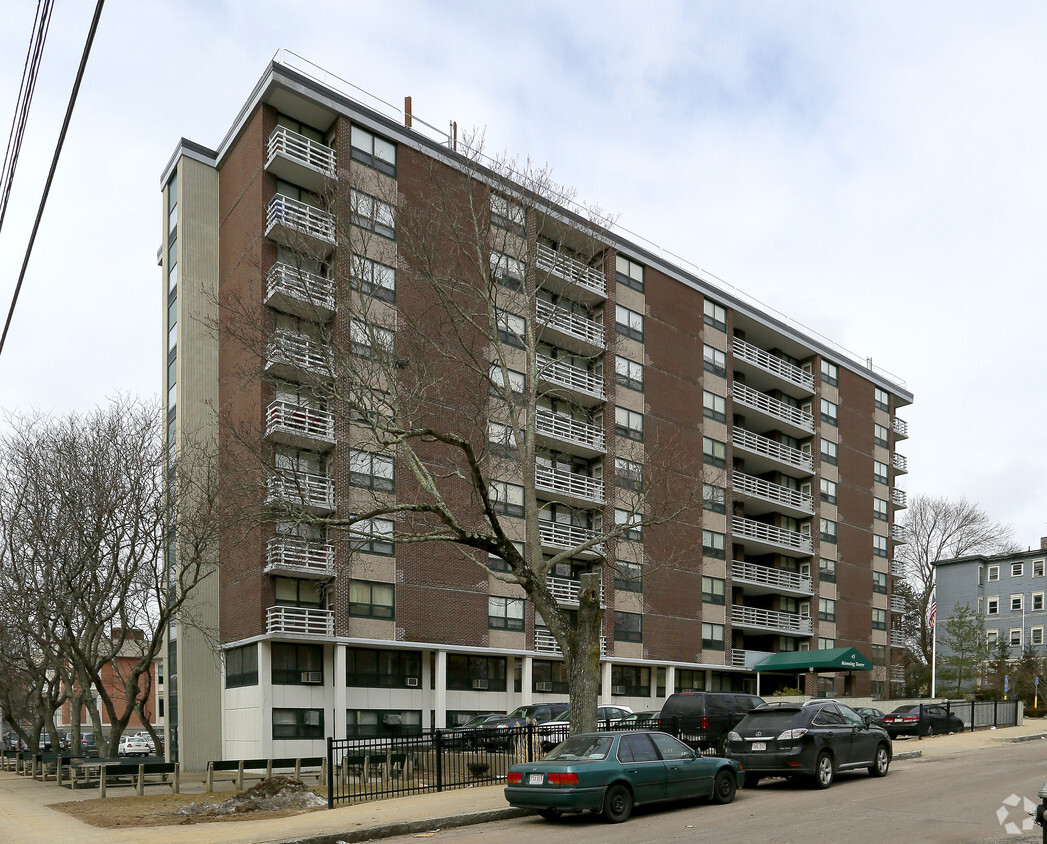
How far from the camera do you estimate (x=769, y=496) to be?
5822 cm

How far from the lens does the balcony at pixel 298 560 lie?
36844mm

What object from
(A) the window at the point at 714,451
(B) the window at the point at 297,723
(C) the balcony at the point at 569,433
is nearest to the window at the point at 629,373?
(C) the balcony at the point at 569,433

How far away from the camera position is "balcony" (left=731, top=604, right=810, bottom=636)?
182ft

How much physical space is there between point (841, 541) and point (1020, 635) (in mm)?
31863

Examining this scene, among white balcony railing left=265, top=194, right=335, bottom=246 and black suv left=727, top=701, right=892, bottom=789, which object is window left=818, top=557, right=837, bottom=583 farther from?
black suv left=727, top=701, right=892, bottom=789

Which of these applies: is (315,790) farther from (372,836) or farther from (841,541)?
(841,541)

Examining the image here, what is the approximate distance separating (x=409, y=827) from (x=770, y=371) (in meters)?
47.0

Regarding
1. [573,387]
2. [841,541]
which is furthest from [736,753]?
[841,541]

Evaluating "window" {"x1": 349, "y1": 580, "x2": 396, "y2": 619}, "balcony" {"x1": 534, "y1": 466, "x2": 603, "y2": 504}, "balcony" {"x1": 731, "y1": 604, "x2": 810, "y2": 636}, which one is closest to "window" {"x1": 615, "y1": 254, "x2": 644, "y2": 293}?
"balcony" {"x1": 534, "y1": 466, "x2": 603, "y2": 504}

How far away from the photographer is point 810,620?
2331 inches

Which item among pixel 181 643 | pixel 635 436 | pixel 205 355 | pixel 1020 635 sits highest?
pixel 205 355

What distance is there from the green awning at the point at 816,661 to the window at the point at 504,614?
17.4 meters

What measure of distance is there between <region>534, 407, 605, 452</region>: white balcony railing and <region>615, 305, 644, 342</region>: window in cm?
560

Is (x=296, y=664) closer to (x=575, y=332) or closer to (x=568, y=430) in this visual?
(x=568, y=430)
